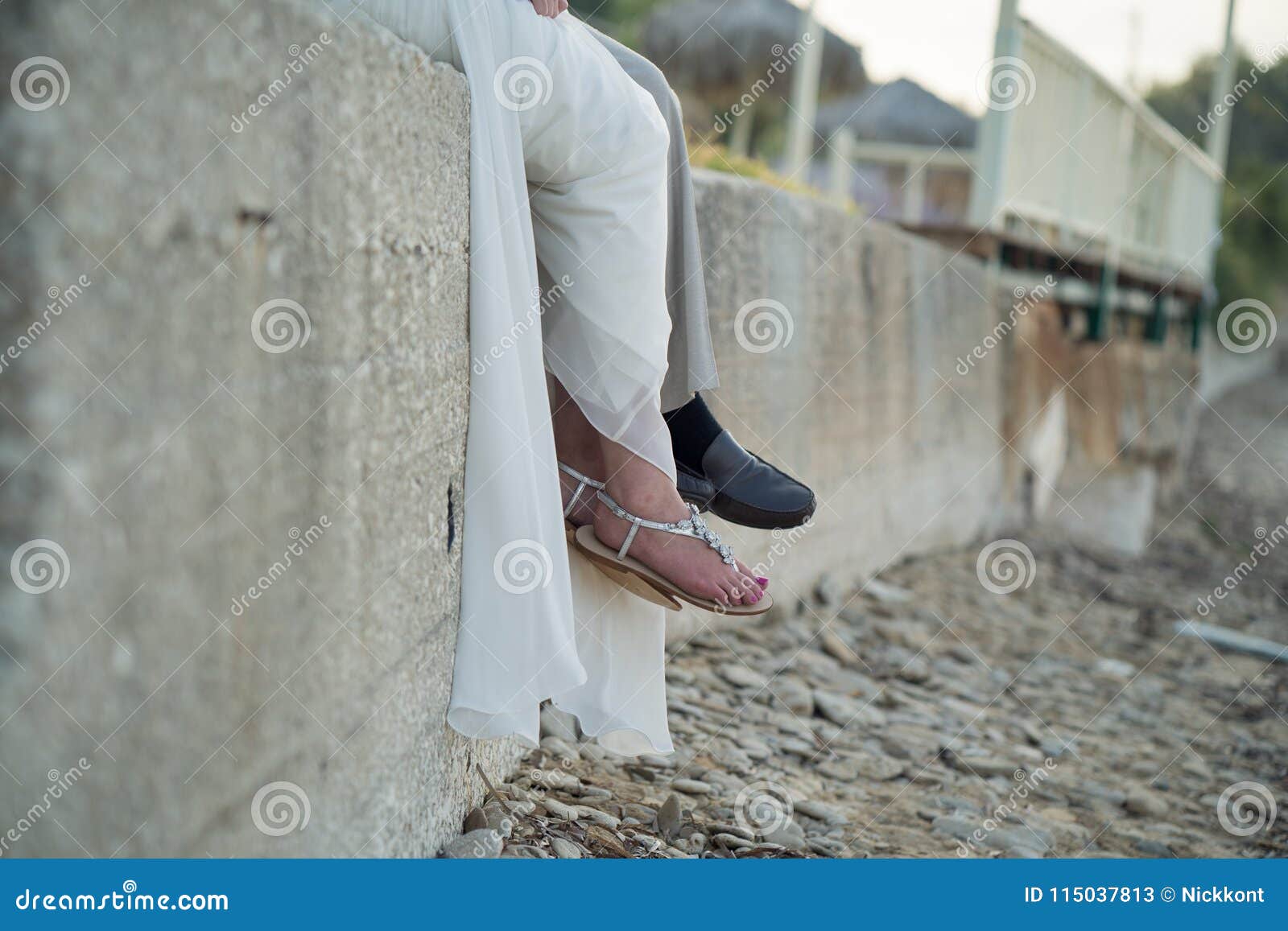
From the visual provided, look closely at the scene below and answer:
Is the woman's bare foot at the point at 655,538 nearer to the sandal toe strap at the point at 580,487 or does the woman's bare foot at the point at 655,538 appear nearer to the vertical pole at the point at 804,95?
the sandal toe strap at the point at 580,487

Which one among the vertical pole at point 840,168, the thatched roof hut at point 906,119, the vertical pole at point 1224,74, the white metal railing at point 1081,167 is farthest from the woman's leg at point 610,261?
the thatched roof hut at point 906,119

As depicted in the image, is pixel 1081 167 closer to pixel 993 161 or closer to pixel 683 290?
pixel 993 161

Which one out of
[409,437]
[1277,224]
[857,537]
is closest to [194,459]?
[409,437]

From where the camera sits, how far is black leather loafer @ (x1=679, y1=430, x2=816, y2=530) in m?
2.32

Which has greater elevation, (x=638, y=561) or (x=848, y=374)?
(x=848, y=374)

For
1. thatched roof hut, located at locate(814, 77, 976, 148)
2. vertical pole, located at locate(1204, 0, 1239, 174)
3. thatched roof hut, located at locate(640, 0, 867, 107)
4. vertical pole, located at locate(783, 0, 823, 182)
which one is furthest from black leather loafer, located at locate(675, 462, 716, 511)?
thatched roof hut, located at locate(814, 77, 976, 148)

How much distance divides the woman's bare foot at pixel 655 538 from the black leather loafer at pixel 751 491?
219mm

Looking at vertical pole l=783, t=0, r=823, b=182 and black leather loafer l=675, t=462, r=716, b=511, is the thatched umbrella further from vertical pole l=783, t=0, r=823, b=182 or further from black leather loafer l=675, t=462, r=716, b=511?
black leather loafer l=675, t=462, r=716, b=511

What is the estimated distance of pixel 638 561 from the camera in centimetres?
212

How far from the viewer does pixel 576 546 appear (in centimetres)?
216

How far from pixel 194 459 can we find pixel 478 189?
75 centimetres

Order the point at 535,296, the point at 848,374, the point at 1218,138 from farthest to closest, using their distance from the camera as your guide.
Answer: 1. the point at 1218,138
2. the point at 848,374
3. the point at 535,296

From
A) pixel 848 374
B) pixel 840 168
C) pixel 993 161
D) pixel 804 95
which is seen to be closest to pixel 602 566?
pixel 848 374

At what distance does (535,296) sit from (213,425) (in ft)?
2.57
